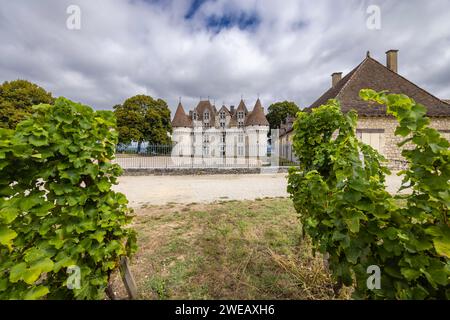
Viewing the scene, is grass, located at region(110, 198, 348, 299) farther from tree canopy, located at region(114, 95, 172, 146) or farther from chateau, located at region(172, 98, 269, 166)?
tree canopy, located at region(114, 95, 172, 146)

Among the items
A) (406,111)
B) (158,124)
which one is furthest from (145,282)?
(158,124)

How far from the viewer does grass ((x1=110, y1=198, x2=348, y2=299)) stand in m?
2.52

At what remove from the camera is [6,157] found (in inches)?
50.4

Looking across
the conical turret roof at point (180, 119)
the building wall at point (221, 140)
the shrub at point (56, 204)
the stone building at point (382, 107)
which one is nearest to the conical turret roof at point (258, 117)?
the building wall at point (221, 140)

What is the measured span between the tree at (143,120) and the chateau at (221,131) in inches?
208

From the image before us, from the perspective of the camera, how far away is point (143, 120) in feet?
122

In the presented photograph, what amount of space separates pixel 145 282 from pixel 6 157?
2.24 metres

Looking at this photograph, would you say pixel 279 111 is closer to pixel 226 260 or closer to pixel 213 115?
pixel 213 115

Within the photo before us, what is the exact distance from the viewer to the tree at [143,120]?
35.4 m

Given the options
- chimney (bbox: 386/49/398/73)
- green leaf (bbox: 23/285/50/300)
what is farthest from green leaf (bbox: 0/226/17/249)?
chimney (bbox: 386/49/398/73)

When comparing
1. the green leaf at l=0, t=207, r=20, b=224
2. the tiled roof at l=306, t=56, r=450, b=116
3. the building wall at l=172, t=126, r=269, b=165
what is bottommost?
the green leaf at l=0, t=207, r=20, b=224

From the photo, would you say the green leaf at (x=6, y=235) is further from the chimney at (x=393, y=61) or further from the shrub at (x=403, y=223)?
the chimney at (x=393, y=61)

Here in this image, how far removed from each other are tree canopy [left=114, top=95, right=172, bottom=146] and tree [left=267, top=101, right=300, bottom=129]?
80.2 feet

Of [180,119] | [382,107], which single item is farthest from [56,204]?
[180,119]
